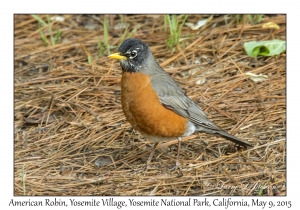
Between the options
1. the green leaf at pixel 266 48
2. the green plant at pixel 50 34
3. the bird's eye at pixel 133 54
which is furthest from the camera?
the green plant at pixel 50 34

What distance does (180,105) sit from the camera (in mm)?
5621

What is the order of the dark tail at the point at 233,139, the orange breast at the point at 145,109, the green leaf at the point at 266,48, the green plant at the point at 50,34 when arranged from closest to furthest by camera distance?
the orange breast at the point at 145,109
the dark tail at the point at 233,139
the green leaf at the point at 266,48
the green plant at the point at 50,34

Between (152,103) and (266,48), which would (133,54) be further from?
(266,48)

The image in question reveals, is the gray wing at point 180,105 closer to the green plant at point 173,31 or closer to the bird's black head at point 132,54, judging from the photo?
the bird's black head at point 132,54

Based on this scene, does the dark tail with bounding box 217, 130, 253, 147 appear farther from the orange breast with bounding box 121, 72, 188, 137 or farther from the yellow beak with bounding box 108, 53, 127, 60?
the yellow beak with bounding box 108, 53, 127, 60

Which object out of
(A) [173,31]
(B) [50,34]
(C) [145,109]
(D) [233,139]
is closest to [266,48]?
(A) [173,31]

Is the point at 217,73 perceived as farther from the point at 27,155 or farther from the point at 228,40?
the point at 27,155

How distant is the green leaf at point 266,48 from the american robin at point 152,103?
1.60 metres

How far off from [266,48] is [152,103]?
225 cm

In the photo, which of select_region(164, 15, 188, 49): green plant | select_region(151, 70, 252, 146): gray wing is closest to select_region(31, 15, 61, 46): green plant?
select_region(164, 15, 188, 49): green plant

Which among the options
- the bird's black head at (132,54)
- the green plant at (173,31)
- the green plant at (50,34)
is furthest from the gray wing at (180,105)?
the green plant at (50,34)

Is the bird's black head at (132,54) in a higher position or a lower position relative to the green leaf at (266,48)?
lower

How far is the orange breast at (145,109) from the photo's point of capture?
529cm

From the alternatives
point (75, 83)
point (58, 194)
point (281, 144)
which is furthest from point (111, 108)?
point (281, 144)
